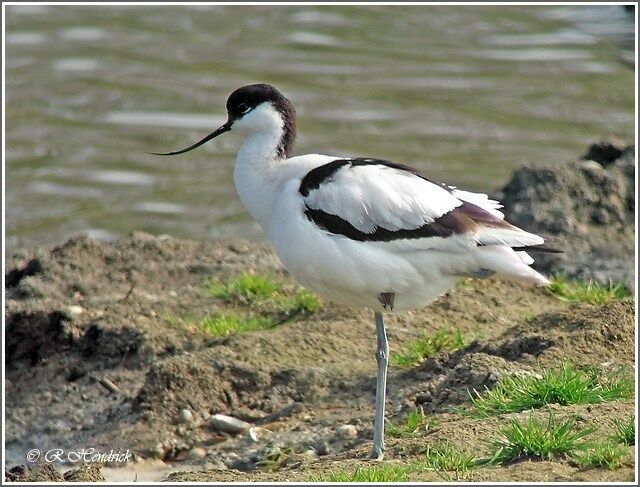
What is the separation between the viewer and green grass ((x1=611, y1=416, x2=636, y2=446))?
16.3 feet

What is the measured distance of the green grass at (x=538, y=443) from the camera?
495 cm

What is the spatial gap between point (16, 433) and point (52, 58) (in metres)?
8.66

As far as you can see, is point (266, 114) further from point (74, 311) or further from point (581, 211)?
point (581, 211)

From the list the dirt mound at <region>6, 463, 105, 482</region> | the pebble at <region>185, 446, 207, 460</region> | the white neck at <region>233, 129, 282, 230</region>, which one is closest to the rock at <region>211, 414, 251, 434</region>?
the pebble at <region>185, 446, 207, 460</region>

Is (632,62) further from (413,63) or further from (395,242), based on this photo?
(395,242)

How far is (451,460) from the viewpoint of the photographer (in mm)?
4941

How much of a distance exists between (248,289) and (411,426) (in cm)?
217

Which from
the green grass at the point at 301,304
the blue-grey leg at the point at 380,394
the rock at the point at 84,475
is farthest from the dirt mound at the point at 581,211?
the rock at the point at 84,475

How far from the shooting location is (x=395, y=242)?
5555mm

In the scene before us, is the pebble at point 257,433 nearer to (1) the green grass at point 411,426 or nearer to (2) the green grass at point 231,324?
(1) the green grass at point 411,426

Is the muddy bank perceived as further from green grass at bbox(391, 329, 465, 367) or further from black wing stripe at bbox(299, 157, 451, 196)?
black wing stripe at bbox(299, 157, 451, 196)

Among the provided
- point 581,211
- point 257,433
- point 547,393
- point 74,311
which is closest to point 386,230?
point 547,393

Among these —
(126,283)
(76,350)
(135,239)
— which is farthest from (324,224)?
(135,239)

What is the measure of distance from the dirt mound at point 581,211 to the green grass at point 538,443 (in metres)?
3.03
